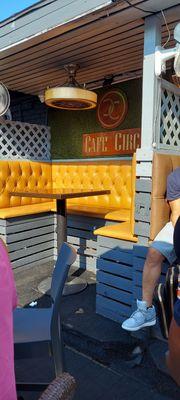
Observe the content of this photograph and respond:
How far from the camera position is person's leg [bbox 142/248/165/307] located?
2.31m

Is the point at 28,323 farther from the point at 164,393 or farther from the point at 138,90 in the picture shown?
the point at 138,90

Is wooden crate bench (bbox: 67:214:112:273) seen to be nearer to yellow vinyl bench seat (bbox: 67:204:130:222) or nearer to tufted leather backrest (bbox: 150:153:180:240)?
yellow vinyl bench seat (bbox: 67:204:130:222)

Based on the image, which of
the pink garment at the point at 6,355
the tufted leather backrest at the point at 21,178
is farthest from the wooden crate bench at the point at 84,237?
the pink garment at the point at 6,355

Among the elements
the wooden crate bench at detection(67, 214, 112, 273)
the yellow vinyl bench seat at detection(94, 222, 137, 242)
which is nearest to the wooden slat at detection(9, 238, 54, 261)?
the wooden crate bench at detection(67, 214, 112, 273)

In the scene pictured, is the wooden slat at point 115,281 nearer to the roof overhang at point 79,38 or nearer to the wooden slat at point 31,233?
the wooden slat at point 31,233

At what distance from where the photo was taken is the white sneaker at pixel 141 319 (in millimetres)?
2266

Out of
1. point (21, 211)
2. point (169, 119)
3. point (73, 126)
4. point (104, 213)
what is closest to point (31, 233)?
point (21, 211)

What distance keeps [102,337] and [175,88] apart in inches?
88.5

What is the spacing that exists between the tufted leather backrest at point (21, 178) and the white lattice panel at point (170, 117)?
2.68 m

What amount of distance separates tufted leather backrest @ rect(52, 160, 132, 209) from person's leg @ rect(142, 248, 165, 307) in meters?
2.21

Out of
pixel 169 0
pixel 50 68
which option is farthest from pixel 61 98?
pixel 169 0

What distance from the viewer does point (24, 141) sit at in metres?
5.20

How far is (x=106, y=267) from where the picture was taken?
9.38ft

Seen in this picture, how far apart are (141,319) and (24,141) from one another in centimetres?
374
